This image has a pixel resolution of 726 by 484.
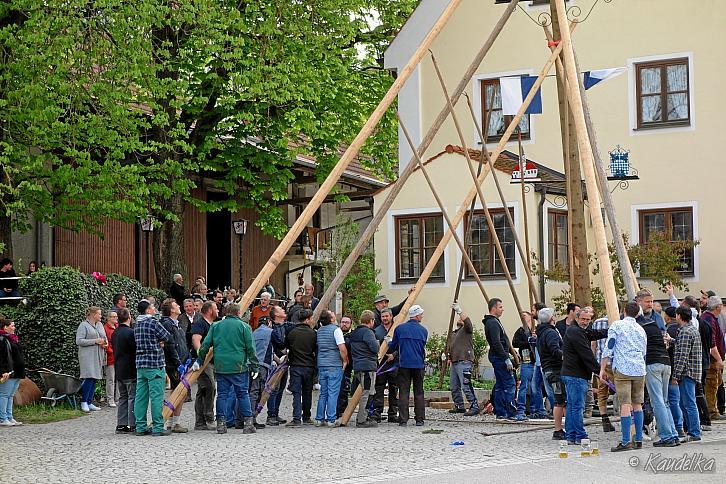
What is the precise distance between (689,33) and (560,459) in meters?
15.6

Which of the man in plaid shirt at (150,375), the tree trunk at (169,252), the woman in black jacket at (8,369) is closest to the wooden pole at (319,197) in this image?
the man in plaid shirt at (150,375)

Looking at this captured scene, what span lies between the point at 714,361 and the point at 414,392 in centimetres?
440

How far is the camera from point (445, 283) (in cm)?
2814

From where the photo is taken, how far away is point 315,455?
15.0 metres

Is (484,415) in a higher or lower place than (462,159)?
lower

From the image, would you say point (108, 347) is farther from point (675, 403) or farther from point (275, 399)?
point (675, 403)

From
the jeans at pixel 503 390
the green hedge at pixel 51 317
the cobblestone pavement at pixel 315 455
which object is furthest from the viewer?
the green hedge at pixel 51 317

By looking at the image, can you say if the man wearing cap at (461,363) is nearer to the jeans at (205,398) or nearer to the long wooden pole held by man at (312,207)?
the long wooden pole held by man at (312,207)

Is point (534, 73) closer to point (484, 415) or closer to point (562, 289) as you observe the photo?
point (562, 289)

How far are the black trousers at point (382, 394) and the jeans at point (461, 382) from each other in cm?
122

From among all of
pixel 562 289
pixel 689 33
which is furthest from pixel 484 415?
pixel 689 33

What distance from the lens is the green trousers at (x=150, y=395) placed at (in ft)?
57.3

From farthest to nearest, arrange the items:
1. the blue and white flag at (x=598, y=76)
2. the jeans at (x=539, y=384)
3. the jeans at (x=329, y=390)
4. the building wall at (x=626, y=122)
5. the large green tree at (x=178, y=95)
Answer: the building wall at (x=626, y=122) → the large green tree at (x=178, y=95) → the blue and white flag at (x=598, y=76) → the jeans at (x=329, y=390) → the jeans at (x=539, y=384)

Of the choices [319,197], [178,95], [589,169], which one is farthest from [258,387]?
[178,95]
